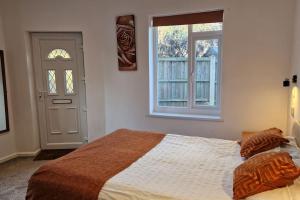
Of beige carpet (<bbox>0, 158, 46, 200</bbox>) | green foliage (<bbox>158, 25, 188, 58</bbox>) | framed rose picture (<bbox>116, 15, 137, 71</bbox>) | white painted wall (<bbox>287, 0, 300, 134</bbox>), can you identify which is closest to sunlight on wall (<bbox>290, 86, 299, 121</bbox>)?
white painted wall (<bbox>287, 0, 300, 134</bbox>)

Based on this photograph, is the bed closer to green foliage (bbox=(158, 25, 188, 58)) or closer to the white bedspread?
the white bedspread

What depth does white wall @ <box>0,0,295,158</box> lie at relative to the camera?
291 centimetres

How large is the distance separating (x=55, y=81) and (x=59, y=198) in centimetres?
270

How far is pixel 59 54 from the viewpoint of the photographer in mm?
4023

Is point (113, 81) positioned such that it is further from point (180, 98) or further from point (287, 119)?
point (287, 119)

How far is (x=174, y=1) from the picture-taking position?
3277 millimetres

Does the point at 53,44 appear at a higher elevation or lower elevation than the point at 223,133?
higher

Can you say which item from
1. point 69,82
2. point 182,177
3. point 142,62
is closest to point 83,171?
point 182,177

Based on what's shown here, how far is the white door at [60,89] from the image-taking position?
3.99 m

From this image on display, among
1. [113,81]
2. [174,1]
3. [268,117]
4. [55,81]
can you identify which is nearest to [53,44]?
[55,81]

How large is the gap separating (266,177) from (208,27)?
2311 mm

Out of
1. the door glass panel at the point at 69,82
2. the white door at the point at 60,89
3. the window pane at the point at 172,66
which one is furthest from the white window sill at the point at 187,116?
the door glass panel at the point at 69,82

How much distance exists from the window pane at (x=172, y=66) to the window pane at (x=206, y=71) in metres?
0.17

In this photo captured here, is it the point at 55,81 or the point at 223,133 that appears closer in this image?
the point at 223,133
